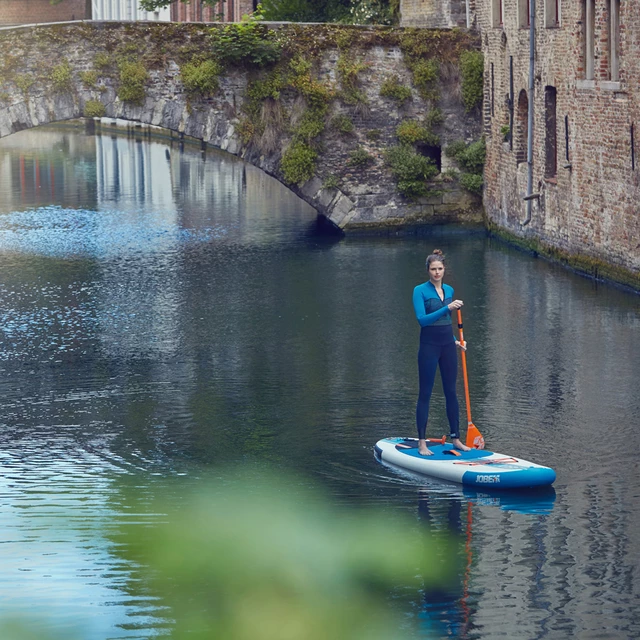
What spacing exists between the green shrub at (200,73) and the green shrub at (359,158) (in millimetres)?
2824

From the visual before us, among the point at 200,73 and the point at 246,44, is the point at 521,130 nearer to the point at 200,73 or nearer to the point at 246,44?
the point at 246,44

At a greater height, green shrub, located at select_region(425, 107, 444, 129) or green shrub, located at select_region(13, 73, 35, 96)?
green shrub, located at select_region(13, 73, 35, 96)

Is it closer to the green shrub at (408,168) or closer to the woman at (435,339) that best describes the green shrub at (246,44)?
the green shrub at (408,168)

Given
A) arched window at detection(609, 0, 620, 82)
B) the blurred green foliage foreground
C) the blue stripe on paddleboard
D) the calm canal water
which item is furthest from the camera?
arched window at detection(609, 0, 620, 82)

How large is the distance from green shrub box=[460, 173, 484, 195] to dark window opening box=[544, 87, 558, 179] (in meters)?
3.02

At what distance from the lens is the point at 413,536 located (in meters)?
9.28

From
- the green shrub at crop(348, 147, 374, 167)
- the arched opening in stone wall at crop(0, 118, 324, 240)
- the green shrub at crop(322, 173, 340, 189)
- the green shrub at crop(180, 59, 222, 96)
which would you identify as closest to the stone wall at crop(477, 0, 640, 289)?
the green shrub at crop(348, 147, 374, 167)

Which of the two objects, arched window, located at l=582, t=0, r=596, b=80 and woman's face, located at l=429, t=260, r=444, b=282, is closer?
woman's face, located at l=429, t=260, r=444, b=282

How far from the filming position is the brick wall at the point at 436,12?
2567 cm

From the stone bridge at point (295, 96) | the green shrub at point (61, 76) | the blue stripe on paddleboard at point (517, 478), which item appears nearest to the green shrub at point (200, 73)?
the stone bridge at point (295, 96)

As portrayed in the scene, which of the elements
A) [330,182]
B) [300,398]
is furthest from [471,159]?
[300,398]

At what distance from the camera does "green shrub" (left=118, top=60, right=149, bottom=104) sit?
24.0m

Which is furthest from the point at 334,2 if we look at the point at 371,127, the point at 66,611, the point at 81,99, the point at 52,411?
the point at 66,611

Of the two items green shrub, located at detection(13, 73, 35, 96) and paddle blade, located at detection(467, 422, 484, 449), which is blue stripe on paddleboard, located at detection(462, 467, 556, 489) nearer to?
paddle blade, located at detection(467, 422, 484, 449)
